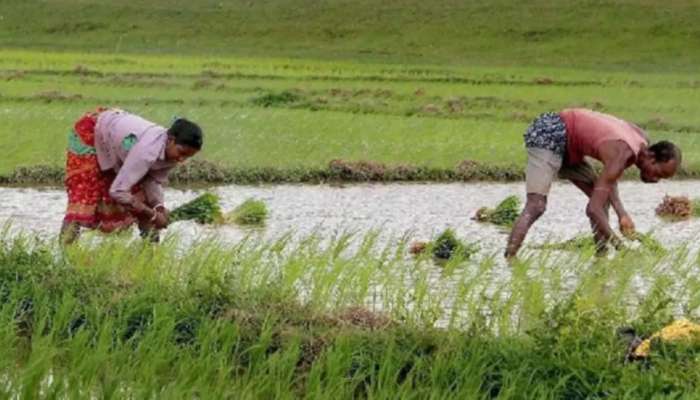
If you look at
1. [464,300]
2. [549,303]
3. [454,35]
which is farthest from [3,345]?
[454,35]

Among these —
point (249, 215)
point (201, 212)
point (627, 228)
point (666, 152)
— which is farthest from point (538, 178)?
point (201, 212)

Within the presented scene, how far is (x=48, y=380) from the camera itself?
4.42 m

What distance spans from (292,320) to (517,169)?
7.68 metres

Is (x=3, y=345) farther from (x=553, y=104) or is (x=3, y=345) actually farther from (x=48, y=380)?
(x=553, y=104)

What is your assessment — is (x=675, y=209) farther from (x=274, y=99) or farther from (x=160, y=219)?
(x=274, y=99)

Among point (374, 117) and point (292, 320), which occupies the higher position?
point (292, 320)

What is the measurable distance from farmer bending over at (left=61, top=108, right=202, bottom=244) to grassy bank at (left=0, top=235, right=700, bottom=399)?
0.35 metres

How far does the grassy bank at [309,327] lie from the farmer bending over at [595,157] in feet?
A: 2.99

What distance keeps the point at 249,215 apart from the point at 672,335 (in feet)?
15.6

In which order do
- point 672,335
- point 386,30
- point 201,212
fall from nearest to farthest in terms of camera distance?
point 672,335, point 201,212, point 386,30

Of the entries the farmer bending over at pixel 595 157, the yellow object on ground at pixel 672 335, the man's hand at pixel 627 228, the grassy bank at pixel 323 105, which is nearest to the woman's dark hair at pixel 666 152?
the farmer bending over at pixel 595 157

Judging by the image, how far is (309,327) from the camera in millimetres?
5379

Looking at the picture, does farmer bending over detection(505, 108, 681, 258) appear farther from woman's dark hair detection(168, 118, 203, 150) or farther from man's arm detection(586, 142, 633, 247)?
woman's dark hair detection(168, 118, 203, 150)

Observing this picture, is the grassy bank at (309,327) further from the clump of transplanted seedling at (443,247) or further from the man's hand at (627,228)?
the clump of transplanted seedling at (443,247)
